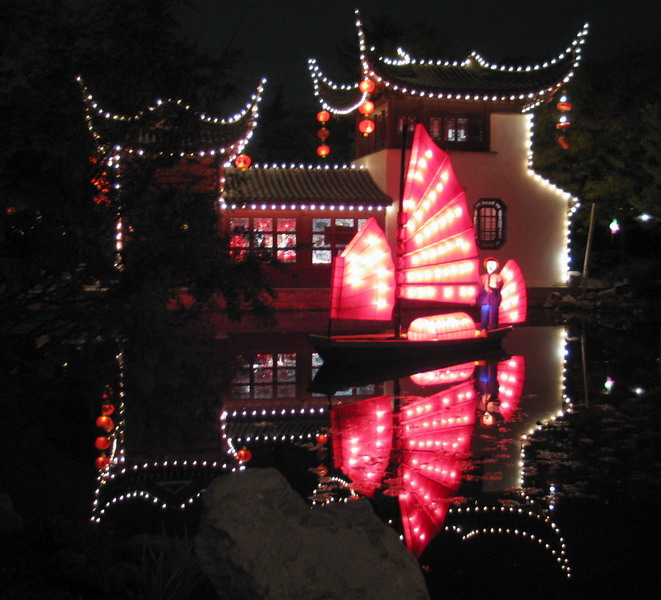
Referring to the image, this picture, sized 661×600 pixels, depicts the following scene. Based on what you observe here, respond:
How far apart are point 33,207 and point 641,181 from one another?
2400 cm

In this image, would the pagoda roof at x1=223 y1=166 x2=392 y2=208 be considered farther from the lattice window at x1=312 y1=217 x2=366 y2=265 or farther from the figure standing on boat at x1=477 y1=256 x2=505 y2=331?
the figure standing on boat at x1=477 y1=256 x2=505 y2=331

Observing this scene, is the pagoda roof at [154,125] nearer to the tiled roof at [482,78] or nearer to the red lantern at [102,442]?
the red lantern at [102,442]

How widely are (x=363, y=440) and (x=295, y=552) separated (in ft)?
14.1

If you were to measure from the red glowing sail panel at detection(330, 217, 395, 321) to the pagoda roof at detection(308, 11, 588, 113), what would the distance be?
35.8ft

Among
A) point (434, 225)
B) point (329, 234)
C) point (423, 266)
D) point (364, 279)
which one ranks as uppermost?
point (329, 234)

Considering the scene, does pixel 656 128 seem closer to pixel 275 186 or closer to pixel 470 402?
pixel 275 186

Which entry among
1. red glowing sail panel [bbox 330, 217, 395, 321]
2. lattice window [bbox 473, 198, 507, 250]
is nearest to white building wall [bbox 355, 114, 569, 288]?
lattice window [bbox 473, 198, 507, 250]

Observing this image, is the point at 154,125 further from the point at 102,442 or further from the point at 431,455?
the point at 431,455

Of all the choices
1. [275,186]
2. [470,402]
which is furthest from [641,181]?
[470,402]

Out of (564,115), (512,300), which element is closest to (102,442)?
(512,300)

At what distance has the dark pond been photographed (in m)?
4.38

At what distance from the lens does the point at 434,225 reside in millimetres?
13547

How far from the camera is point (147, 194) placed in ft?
12.6

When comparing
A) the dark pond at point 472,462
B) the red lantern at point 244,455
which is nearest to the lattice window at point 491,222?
A: the dark pond at point 472,462
